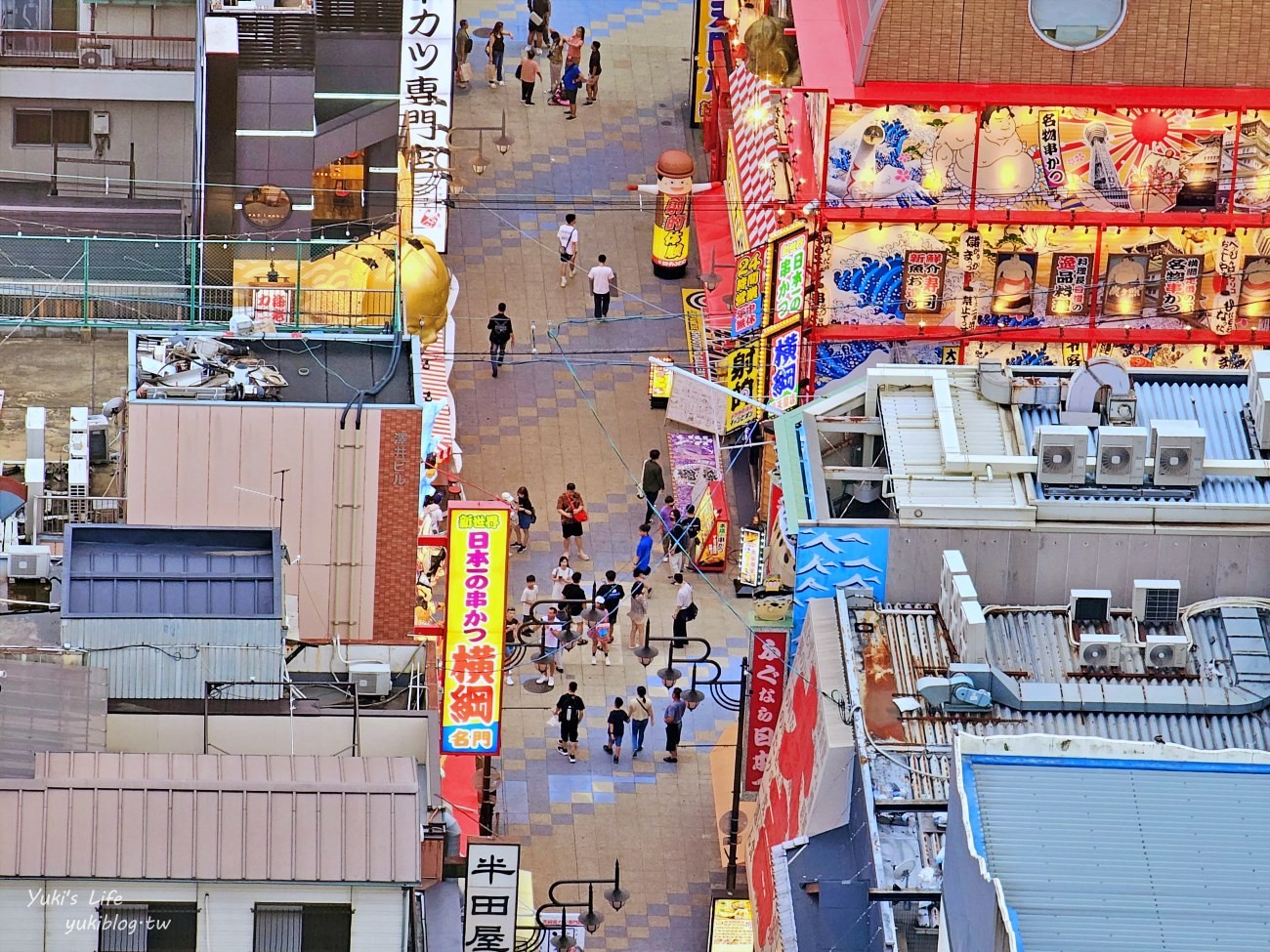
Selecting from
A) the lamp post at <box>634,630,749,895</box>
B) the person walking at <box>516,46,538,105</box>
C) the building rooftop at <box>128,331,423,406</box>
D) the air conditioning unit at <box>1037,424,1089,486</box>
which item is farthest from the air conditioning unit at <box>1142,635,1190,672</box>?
the person walking at <box>516,46,538,105</box>

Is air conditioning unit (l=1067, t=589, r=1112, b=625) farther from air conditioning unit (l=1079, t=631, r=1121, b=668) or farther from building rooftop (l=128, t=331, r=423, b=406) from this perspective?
building rooftop (l=128, t=331, r=423, b=406)

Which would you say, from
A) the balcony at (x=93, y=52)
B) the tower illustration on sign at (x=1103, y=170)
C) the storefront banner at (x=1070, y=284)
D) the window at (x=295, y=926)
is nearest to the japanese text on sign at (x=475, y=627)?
the window at (x=295, y=926)

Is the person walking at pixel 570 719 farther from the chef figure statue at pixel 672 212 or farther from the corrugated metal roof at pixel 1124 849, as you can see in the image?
the corrugated metal roof at pixel 1124 849

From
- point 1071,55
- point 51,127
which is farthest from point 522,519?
point 1071,55

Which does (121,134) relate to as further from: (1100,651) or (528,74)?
(1100,651)

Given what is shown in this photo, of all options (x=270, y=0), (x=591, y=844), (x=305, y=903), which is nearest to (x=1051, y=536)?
(x=591, y=844)

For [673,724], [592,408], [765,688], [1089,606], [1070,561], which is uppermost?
[592,408]
